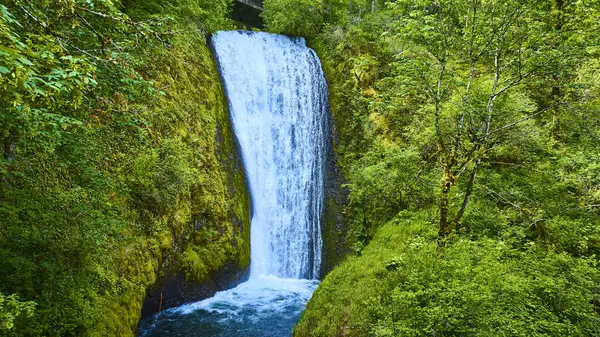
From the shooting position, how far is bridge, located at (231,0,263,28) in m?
21.8

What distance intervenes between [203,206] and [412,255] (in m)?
6.53

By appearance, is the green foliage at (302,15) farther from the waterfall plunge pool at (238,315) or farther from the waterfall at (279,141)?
the waterfall plunge pool at (238,315)

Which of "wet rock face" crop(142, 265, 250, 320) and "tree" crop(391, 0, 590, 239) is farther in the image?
"wet rock face" crop(142, 265, 250, 320)

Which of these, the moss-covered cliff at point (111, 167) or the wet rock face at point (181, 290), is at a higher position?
the moss-covered cliff at point (111, 167)

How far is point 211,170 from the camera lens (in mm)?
10664

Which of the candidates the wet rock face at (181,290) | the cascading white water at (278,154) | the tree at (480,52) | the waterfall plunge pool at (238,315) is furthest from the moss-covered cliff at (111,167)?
the tree at (480,52)

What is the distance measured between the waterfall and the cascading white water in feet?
0.12

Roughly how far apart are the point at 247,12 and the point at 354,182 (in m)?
17.5

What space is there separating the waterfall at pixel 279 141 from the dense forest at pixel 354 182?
1.15m

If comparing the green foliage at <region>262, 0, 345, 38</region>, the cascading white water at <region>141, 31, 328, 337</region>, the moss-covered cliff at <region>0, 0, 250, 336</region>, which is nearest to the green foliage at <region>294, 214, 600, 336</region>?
the moss-covered cliff at <region>0, 0, 250, 336</region>

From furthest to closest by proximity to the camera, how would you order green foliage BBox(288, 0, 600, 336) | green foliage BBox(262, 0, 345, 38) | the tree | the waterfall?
green foliage BBox(262, 0, 345, 38) < the waterfall < the tree < green foliage BBox(288, 0, 600, 336)

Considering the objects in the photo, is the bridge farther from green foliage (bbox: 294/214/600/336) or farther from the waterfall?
green foliage (bbox: 294/214/600/336)

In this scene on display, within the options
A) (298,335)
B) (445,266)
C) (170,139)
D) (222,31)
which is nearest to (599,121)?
(445,266)

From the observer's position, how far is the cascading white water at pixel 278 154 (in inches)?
455
